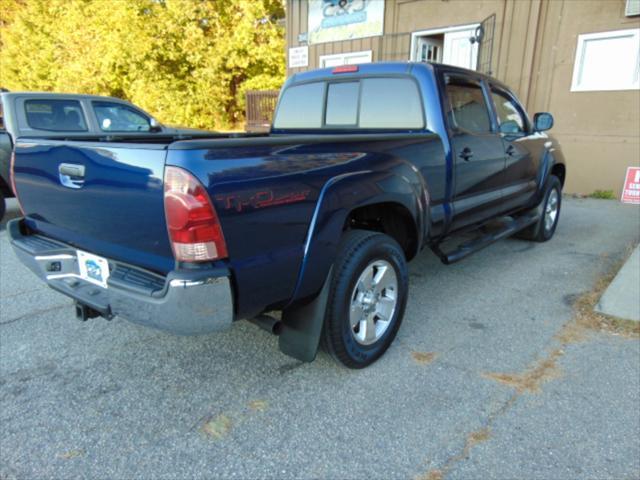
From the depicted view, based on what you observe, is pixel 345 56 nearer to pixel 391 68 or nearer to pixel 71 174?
pixel 391 68

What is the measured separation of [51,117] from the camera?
6.57m

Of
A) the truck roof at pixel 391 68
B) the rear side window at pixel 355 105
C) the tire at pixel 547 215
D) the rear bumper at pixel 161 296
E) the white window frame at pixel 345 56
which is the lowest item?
the tire at pixel 547 215

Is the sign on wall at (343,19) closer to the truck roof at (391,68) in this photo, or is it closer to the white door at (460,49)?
the white door at (460,49)

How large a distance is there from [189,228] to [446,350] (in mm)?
2046

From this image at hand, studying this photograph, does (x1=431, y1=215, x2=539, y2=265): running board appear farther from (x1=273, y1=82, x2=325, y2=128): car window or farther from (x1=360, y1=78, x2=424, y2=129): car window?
(x1=273, y1=82, x2=325, y2=128): car window

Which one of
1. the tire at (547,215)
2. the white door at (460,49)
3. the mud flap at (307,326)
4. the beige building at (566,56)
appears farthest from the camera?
the white door at (460,49)

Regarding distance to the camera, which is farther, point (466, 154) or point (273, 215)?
point (466, 154)

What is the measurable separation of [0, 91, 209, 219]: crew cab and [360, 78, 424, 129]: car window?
2.87 metres

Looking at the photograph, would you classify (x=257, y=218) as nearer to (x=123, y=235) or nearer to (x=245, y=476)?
(x=123, y=235)

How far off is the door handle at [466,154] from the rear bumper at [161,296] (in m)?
2.45

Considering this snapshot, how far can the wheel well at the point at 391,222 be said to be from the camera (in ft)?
9.86

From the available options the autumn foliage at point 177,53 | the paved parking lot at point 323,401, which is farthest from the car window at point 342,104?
the autumn foliage at point 177,53

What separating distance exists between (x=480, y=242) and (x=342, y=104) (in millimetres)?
1769

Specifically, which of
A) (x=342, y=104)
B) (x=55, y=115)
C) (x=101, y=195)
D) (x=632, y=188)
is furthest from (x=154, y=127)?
(x=632, y=188)
